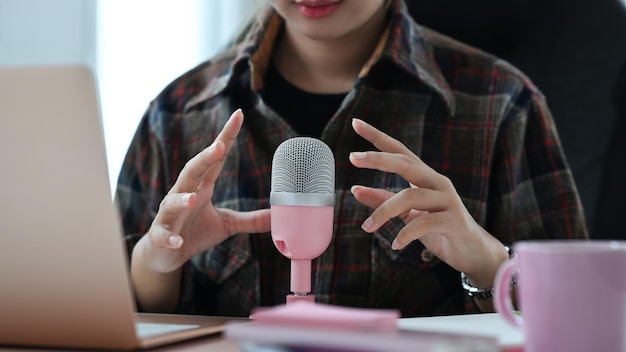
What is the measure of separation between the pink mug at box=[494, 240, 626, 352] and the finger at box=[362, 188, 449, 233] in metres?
0.32

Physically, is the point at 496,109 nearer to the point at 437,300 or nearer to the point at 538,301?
the point at 437,300

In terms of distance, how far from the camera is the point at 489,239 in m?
1.06

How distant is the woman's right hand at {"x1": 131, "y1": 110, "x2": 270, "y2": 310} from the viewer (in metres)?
0.94

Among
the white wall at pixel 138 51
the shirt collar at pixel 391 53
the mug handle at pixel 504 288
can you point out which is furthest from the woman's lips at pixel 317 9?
the white wall at pixel 138 51

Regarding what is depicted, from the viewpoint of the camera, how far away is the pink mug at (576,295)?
1.83 feet

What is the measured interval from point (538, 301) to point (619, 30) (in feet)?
2.73

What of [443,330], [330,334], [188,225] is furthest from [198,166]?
[330,334]

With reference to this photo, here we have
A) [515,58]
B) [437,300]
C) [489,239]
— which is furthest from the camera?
[515,58]

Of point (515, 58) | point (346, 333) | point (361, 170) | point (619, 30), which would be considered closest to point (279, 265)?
point (361, 170)

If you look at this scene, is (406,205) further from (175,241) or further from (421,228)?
(175,241)

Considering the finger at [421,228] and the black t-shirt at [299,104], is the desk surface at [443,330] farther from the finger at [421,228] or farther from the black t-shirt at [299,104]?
the black t-shirt at [299,104]

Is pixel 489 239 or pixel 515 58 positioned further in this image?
pixel 515 58

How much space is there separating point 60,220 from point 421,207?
1.36 feet

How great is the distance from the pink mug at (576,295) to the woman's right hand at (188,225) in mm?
426
